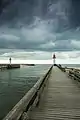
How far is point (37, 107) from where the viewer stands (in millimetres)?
10812

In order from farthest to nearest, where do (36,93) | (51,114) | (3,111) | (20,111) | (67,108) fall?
1. (3,111)
2. (36,93)
3. (67,108)
4. (51,114)
5. (20,111)

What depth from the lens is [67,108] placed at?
10.7 metres

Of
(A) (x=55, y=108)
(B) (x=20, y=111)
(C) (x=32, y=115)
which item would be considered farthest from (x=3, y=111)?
(B) (x=20, y=111)

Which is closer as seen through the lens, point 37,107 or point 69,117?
point 69,117

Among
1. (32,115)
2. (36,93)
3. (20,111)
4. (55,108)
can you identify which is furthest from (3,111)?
(20,111)

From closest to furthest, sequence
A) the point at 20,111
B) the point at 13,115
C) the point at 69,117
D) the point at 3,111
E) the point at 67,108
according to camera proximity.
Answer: the point at 13,115
the point at 20,111
the point at 69,117
the point at 67,108
the point at 3,111

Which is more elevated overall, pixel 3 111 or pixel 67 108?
pixel 67 108

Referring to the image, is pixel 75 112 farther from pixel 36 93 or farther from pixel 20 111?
pixel 20 111

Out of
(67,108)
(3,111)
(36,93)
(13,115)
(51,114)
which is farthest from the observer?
(3,111)

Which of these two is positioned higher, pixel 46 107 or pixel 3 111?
pixel 46 107

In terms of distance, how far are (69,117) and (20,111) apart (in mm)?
2645

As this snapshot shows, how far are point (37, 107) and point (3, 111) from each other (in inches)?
181

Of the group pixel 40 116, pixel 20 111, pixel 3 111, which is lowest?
pixel 3 111

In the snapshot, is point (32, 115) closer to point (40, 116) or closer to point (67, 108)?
point (40, 116)
